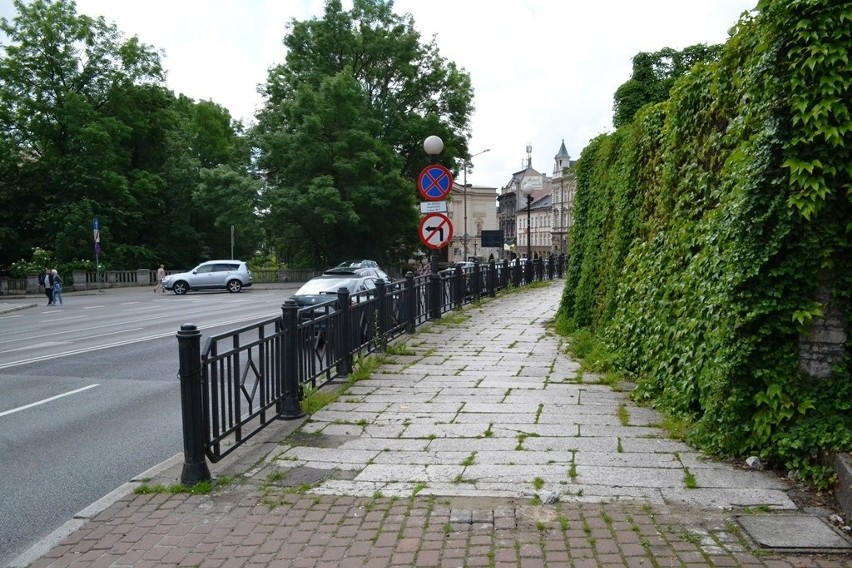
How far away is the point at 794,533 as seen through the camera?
13.9ft

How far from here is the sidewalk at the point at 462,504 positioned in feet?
13.5

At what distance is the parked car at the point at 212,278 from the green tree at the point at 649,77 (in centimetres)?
2426

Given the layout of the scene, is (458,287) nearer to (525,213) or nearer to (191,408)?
(191,408)

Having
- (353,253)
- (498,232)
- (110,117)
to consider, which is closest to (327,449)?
(498,232)

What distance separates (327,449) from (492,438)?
142 cm

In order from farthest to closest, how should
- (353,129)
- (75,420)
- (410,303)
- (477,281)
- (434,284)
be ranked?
1. (353,129)
2. (477,281)
3. (434,284)
4. (410,303)
5. (75,420)

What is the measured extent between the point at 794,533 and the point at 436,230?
451 inches

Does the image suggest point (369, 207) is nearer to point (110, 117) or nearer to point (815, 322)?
point (110, 117)

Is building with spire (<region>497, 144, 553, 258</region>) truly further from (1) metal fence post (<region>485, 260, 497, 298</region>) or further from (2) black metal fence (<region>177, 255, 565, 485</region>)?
(2) black metal fence (<region>177, 255, 565, 485</region>)

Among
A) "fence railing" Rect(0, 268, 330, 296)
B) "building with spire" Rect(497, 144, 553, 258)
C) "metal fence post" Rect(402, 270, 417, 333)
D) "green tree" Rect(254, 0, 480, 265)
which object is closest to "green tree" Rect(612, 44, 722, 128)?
"metal fence post" Rect(402, 270, 417, 333)

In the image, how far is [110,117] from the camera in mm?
47312

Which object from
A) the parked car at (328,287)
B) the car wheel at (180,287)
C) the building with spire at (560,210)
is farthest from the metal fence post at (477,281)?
the building with spire at (560,210)

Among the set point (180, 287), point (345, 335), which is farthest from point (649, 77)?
point (180, 287)

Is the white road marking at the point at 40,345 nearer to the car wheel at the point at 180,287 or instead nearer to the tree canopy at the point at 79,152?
the car wheel at the point at 180,287
